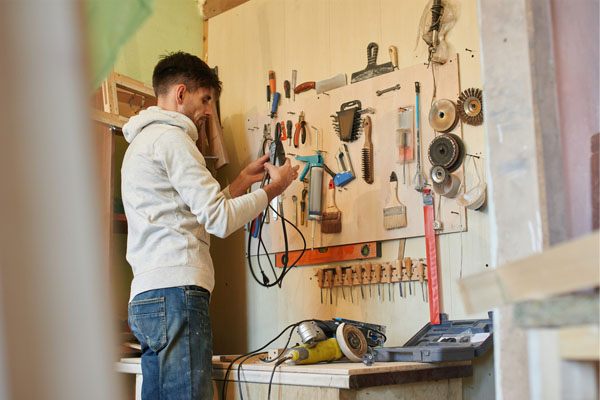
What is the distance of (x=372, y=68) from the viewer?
10.0 ft

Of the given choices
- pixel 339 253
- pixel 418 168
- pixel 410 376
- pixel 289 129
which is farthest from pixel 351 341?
pixel 289 129

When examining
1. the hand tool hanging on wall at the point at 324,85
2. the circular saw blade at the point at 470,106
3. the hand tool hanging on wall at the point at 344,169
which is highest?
the hand tool hanging on wall at the point at 324,85

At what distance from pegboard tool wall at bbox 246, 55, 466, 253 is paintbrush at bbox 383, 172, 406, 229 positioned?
2 cm

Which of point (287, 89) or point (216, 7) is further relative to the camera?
point (216, 7)

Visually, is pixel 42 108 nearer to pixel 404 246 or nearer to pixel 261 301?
pixel 404 246

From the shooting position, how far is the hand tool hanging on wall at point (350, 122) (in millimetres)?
3027

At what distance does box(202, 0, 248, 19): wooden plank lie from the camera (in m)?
3.86

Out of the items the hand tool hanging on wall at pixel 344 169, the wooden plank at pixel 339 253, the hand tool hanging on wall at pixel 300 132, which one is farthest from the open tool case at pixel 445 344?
the hand tool hanging on wall at pixel 300 132

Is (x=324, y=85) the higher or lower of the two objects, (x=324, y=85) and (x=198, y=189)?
the higher

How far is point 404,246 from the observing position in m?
2.80

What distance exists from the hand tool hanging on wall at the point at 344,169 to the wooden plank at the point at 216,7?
1.32m

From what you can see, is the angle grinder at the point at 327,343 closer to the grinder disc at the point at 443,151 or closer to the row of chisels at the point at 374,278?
the row of chisels at the point at 374,278

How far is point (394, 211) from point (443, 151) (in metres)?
0.34

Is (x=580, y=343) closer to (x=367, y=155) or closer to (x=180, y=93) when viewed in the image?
(x=180, y=93)
